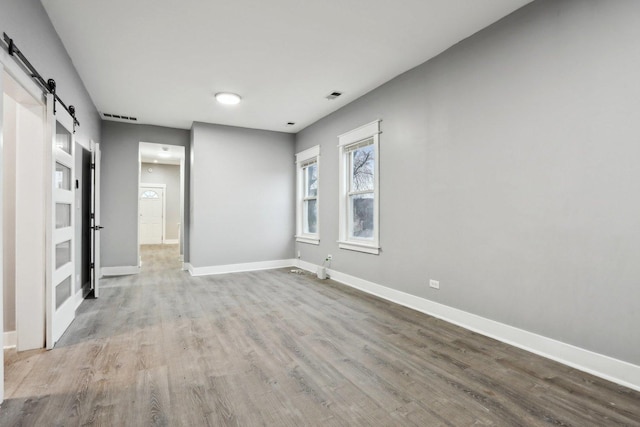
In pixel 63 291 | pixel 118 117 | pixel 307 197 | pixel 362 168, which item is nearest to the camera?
pixel 63 291

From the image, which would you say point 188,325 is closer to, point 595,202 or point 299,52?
point 299,52

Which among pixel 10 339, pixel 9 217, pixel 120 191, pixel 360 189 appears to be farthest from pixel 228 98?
pixel 10 339

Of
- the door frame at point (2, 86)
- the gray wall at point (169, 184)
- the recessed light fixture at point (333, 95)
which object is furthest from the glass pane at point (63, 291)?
the gray wall at point (169, 184)

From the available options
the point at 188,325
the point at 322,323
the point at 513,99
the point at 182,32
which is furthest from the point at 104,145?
the point at 513,99

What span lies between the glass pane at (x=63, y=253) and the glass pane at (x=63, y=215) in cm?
19

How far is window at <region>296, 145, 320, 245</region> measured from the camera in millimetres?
6184

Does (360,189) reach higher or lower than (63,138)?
lower

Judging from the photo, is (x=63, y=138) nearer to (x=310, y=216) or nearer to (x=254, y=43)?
(x=254, y=43)

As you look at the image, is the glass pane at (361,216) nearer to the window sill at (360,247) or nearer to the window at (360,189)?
the window at (360,189)

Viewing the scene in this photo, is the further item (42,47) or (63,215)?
(63,215)

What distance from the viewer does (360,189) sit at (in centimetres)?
498

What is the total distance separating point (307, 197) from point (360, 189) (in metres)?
1.76

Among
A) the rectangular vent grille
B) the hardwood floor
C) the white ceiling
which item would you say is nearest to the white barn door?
the hardwood floor

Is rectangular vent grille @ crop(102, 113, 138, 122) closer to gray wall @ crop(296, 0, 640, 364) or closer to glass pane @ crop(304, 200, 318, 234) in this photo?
glass pane @ crop(304, 200, 318, 234)
